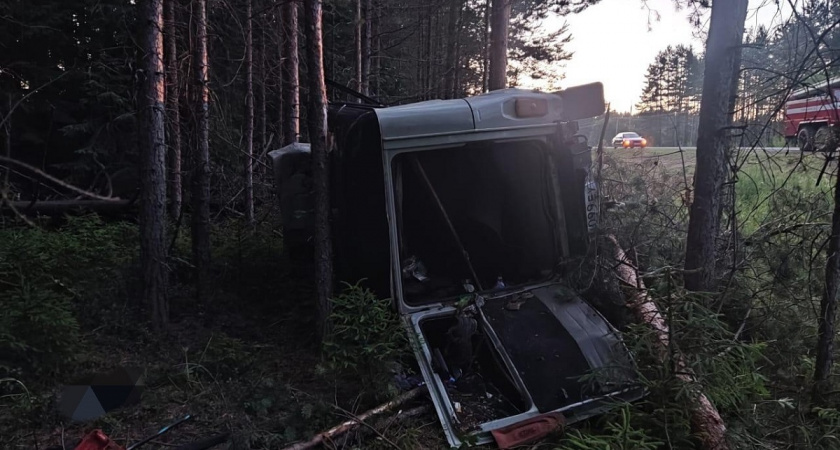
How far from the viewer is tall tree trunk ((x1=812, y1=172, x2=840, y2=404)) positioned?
390 centimetres

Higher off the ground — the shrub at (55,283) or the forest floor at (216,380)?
the shrub at (55,283)

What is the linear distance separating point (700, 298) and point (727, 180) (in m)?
1.48

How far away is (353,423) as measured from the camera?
3.61 meters

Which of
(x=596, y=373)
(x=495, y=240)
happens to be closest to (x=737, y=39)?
(x=495, y=240)

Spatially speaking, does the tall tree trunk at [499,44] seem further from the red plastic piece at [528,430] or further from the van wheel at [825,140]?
the red plastic piece at [528,430]

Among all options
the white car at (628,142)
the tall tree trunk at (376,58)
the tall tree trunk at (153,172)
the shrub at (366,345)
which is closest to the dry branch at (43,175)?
the shrub at (366,345)

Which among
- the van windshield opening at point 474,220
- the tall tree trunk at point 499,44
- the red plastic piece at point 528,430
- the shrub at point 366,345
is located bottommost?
the red plastic piece at point 528,430

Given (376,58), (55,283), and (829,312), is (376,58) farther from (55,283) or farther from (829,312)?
(829,312)

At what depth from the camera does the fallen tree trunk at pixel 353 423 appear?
11.2ft

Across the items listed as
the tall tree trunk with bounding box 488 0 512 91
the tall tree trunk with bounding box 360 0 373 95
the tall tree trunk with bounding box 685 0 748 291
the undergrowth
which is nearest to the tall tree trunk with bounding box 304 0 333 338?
the undergrowth

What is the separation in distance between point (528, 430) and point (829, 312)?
2511mm

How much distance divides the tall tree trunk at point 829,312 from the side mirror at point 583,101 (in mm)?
1896

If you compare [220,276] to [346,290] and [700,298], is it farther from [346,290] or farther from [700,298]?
[700,298]

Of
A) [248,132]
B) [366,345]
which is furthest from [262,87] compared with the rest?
[366,345]
